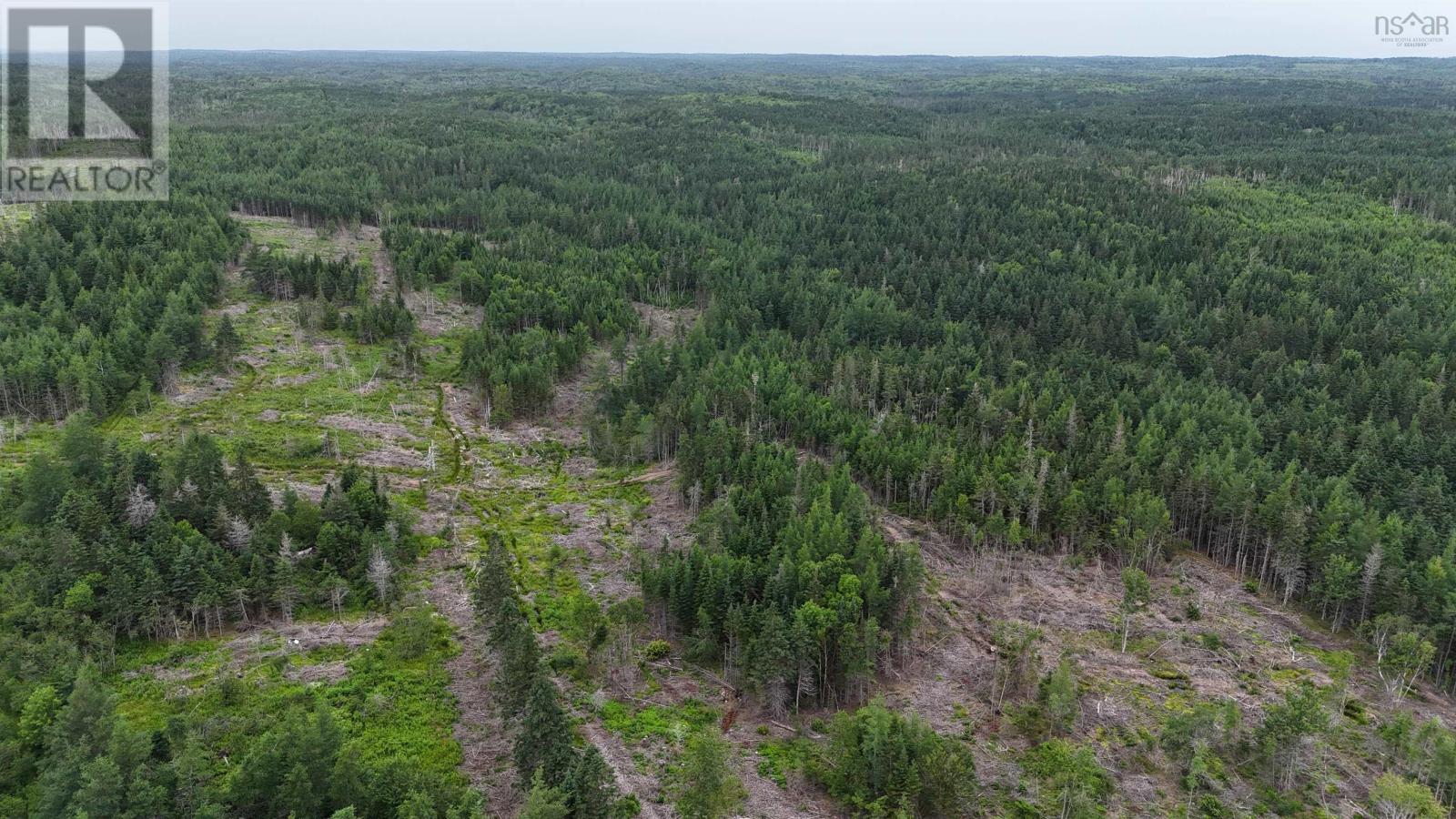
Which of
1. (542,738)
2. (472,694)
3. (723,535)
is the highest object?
(723,535)

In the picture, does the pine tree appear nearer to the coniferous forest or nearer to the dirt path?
the coniferous forest

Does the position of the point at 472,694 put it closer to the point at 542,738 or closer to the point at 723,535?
the point at 542,738

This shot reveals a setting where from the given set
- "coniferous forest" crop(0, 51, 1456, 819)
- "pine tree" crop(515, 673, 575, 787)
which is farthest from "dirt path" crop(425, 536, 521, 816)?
"pine tree" crop(515, 673, 575, 787)

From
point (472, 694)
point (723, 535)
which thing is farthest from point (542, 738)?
point (723, 535)

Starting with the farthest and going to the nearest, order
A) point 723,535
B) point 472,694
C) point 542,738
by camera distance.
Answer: point 723,535 < point 472,694 < point 542,738

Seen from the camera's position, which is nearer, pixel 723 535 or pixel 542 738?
pixel 542 738

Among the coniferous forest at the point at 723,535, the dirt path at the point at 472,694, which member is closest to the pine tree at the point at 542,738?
the coniferous forest at the point at 723,535

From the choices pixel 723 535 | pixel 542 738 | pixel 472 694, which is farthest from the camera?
pixel 723 535

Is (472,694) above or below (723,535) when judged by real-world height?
below

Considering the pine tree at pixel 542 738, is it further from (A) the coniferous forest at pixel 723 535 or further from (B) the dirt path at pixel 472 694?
(B) the dirt path at pixel 472 694
